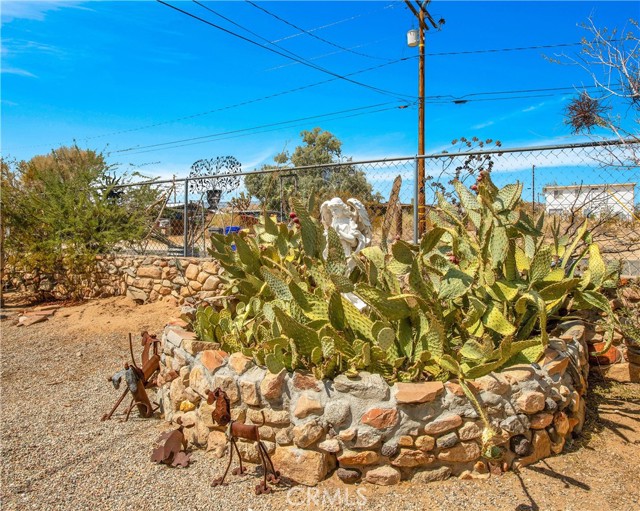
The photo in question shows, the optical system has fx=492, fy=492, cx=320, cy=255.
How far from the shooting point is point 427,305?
282 cm

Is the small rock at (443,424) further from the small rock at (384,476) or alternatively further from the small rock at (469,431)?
the small rock at (384,476)

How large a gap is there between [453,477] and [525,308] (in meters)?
1.07

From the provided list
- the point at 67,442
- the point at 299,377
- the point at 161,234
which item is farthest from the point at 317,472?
the point at 161,234

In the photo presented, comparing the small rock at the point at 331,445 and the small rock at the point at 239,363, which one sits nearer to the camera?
the small rock at the point at 331,445

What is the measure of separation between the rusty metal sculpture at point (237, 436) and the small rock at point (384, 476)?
0.49 m

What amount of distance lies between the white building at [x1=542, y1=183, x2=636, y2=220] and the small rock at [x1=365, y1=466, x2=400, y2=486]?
8.98 feet

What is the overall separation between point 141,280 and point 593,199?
6.02 m

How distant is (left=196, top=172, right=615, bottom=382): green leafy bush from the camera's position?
275 centimetres

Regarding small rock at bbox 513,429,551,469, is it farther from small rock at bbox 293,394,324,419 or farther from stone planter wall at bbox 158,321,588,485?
small rock at bbox 293,394,324,419

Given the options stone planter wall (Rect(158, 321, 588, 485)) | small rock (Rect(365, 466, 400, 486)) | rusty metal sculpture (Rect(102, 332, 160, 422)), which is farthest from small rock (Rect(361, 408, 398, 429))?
rusty metal sculpture (Rect(102, 332, 160, 422))

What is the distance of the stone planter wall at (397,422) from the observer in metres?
2.54

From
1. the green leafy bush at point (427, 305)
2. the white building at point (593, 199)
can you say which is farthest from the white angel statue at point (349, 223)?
the white building at point (593, 199)

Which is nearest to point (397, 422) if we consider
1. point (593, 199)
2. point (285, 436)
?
point (285, 436)

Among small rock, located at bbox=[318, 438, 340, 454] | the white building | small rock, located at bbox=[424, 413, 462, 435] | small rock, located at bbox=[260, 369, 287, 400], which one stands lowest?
small rock, located at bbox=[318, 438, 340, 454]
